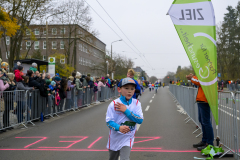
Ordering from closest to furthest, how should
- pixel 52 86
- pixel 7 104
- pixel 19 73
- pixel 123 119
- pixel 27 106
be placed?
pixel 123 119, pixel 7 104, pixel 19 73, pixel 27 106, pixel 52 86

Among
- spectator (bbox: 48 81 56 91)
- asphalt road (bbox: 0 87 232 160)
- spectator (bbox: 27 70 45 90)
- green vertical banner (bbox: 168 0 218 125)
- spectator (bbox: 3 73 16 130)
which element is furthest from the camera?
spectator (bbox: 48 81 56 91)

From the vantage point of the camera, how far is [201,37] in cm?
557

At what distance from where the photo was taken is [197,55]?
559 centimetres

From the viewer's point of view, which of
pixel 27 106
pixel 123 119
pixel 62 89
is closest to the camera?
pixel 123 119

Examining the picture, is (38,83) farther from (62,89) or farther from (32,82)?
(62,89)

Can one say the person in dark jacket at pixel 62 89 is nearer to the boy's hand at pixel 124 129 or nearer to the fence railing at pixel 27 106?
the fence railing at pixel 27 106

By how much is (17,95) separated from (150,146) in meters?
5.19

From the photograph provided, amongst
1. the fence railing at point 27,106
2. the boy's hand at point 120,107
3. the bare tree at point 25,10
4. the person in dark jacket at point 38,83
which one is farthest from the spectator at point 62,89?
the bare tree at point 25,10

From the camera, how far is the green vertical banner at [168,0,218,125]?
5.55m

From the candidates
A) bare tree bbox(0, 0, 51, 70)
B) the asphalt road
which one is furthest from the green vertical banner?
bare tree bbox(0, 0, 51, 70)

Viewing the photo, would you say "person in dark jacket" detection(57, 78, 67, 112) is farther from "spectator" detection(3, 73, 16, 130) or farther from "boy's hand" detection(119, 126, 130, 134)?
"boy's hand" detection(119, 126, 130, 134)

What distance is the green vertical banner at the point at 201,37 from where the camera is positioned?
555 centimetres

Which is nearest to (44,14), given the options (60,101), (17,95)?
(60,101)

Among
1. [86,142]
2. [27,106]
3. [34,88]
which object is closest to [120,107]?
[86,142]
